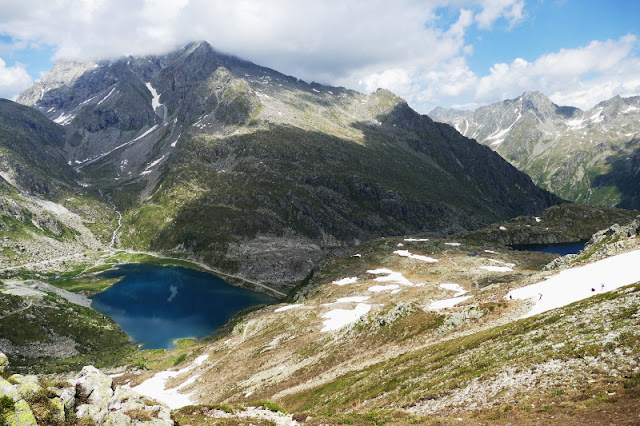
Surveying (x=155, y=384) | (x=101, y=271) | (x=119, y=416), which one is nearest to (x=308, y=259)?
(x=101, y=271)

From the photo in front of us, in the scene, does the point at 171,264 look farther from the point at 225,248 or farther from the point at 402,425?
the point at 402,425

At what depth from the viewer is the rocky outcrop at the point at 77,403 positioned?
51.1 feet

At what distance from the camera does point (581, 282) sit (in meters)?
38.7

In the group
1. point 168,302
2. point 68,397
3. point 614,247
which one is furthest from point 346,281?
point 68,397

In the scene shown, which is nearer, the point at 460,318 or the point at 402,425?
the point at 402,425

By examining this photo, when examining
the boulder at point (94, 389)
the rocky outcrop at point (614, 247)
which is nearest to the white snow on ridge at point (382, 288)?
the rocky outcrop at point (614, 247)

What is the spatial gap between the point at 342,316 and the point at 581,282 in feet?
122

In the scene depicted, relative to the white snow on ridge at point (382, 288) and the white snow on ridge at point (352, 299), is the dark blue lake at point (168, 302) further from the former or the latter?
the white snow on ridge at point (382, 288)

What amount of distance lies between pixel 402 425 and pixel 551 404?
8678 millimetres

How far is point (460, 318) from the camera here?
4109cm

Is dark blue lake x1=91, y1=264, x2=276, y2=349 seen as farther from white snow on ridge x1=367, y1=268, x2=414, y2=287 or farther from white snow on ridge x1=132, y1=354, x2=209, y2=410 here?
white snow on ridge x1=367, y1=268, x2=414, y2=287

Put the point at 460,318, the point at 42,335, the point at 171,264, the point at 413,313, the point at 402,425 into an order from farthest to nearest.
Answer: the point at 171,264, the point at 42,335, the point at 413,313, the point at 460,318, the point at 402,425

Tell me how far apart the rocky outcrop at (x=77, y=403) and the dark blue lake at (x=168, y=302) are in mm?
85385

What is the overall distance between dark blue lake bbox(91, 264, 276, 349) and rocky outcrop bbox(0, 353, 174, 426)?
280ft
